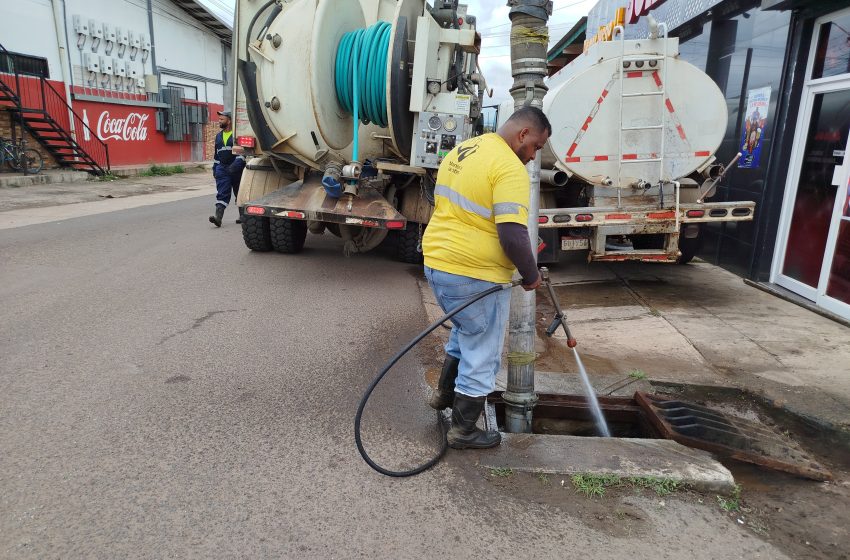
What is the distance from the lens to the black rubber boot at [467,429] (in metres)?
3.19

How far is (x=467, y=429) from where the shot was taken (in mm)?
3217

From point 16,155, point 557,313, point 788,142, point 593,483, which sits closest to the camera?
point 593,483

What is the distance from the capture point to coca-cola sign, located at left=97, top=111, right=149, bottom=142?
19.6m

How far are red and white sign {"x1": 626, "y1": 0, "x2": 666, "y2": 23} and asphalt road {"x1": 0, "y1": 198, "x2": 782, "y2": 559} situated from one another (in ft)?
24.0

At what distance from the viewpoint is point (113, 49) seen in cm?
1984

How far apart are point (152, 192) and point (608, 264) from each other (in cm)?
1313

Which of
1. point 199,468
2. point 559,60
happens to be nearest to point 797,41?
point 199,468

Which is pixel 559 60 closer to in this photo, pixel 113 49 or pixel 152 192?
pixel 152 192

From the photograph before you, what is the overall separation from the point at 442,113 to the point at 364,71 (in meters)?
0.93

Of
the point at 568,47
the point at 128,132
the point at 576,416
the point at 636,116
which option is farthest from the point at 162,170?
the point at 576,416

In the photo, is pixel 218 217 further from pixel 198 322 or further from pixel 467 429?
pixel 467 429

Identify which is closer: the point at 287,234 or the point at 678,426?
the point at 678,426

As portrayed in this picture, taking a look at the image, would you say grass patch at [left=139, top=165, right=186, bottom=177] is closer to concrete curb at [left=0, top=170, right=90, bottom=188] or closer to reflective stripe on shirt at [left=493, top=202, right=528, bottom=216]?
concrete curb at [left=0, top=170, right=90, bottom=188]

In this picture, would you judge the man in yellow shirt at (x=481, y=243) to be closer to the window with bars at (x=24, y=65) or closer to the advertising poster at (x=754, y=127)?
the advertising poster at (x=754, y=127)
